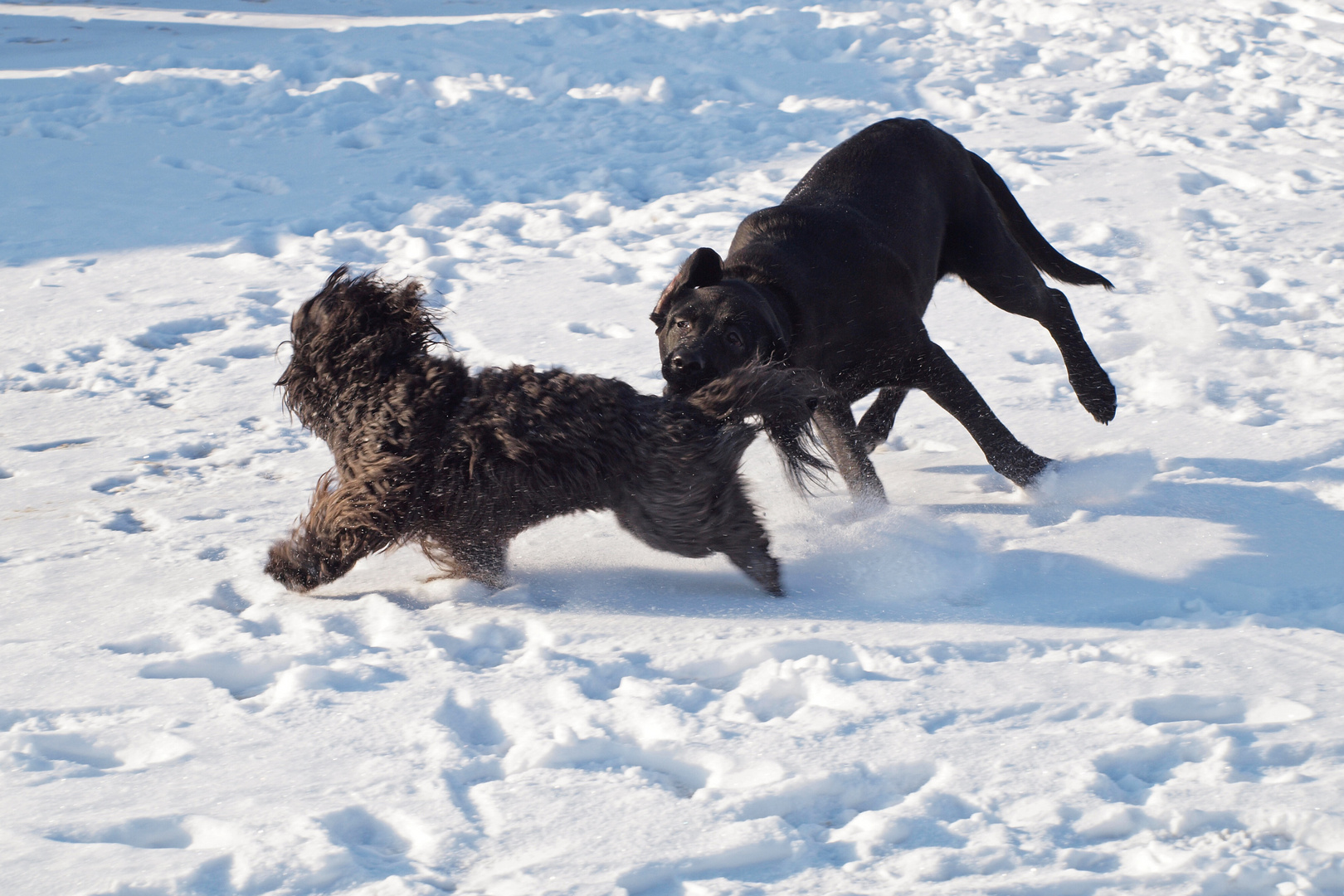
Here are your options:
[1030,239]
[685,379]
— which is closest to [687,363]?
[685,379]

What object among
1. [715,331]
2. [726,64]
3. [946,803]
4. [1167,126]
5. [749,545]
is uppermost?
[726,64]

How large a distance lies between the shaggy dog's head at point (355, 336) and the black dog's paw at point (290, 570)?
409mm

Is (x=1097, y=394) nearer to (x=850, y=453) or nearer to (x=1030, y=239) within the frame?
(x=1030, y=239)

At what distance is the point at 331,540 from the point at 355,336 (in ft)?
1.87

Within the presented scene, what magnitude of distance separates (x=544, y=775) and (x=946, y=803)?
2.58ft

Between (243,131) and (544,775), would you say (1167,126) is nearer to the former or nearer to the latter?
(243,131)

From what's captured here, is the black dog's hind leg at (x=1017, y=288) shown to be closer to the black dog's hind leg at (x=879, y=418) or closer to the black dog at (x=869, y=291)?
the black dog at (x=869, y=291)

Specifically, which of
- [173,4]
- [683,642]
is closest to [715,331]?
[683,642]

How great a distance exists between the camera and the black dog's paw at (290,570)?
121 inches

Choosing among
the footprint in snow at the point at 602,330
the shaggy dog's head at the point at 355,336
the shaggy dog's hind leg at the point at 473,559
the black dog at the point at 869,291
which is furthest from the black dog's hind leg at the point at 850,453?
the footprint in snow at the point at 602,330

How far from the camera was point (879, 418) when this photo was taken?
170 inches

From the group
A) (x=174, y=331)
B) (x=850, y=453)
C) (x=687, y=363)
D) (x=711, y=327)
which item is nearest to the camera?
(x=687, y=363)

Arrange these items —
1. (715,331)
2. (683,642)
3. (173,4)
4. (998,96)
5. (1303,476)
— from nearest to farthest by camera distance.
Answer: (683,642) → (715,331) → (1303,476) → (998,96) → (173,4)

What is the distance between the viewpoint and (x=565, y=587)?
127 inches
